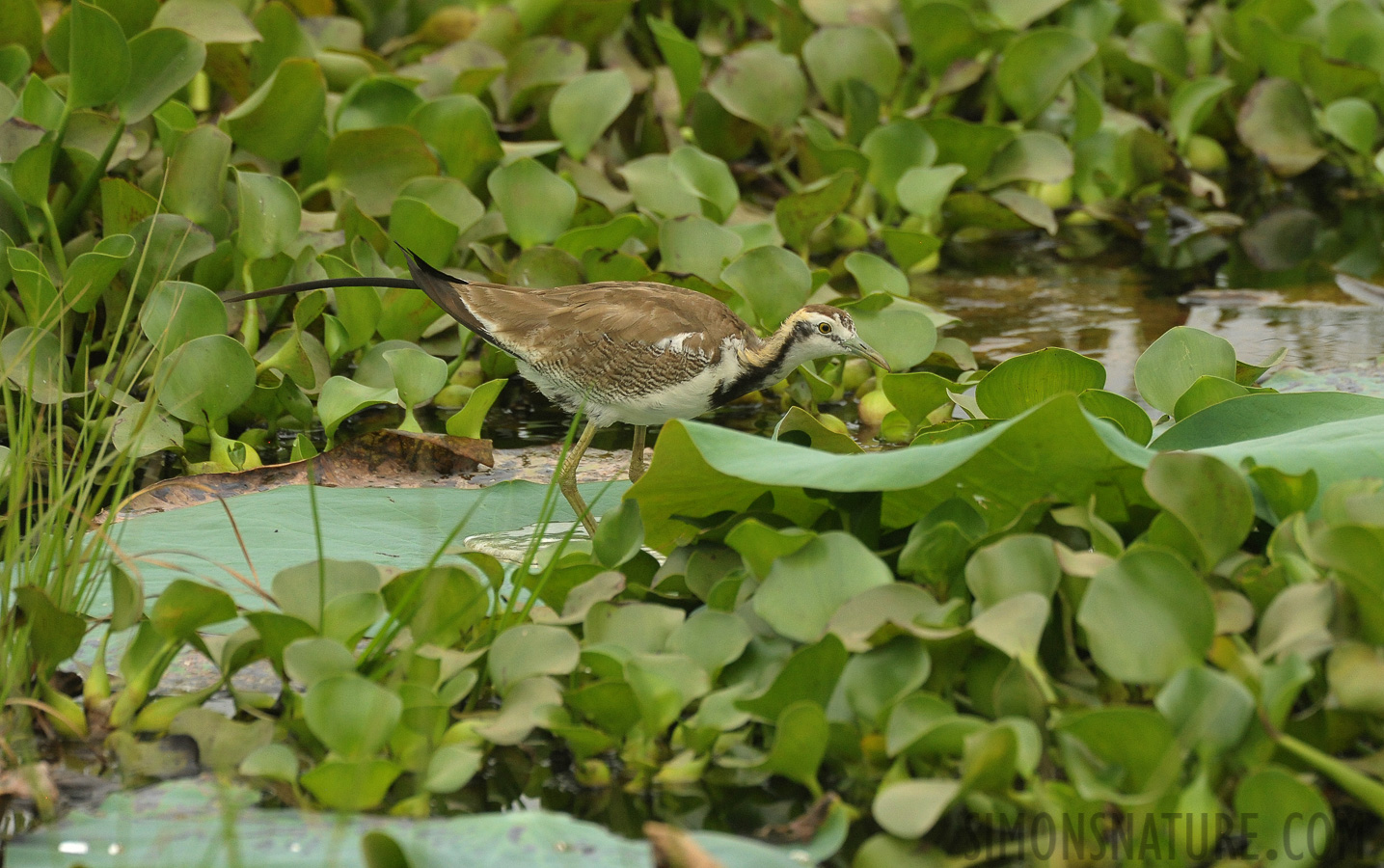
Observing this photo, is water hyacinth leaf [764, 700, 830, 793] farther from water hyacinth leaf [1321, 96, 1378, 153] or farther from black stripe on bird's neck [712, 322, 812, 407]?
water hyacinth leaf [1321, 96, 1378, 153]

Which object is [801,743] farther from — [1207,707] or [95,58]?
[95,58]

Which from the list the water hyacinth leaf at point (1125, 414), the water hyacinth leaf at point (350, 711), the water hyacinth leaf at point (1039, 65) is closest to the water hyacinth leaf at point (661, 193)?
the water hyacinth leaf at point (1039, 65)

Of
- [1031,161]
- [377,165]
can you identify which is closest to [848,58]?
[1031,161]

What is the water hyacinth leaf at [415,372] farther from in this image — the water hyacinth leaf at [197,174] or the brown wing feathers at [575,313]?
the water hyacinth leaf at [197,174]

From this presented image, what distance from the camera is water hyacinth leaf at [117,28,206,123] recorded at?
4.34m

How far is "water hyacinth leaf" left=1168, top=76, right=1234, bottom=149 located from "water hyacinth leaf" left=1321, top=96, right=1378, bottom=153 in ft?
1.55

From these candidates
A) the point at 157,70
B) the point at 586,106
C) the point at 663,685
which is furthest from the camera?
the point at 586,106

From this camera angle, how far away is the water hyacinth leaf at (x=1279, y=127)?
6770 mm

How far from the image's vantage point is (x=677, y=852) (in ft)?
7.12

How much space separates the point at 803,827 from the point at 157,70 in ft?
10.3

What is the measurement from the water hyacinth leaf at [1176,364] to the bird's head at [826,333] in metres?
0.81

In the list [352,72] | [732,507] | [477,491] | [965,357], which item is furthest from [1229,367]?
[352,72]

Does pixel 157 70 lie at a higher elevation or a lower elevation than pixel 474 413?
A: higher

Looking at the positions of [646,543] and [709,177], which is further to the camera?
[709,177]
